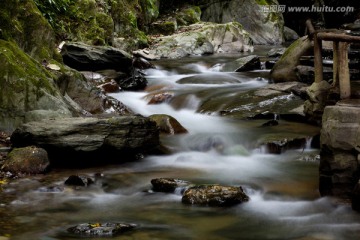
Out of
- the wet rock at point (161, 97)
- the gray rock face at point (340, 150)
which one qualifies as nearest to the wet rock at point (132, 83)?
the wet rock at point (161, 97)

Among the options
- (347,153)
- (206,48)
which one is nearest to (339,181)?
(347,153)

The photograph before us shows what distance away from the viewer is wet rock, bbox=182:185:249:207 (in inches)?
213

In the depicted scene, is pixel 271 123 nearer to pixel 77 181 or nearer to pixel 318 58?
pixel 318 58

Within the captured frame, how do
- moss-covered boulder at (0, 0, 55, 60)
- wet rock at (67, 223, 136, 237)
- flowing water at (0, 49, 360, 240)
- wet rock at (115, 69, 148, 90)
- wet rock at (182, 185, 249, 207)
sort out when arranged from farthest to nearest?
wet rock at (115, 69, 148, 90) → moss-covered boulder at (0, 0, 55, 60) → wet rock at (182, 185, 249, 207) → flowing water at (0, 49, 360, 240) → wet rock at (67, 223, 136, 237)

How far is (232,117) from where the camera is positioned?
10031mm

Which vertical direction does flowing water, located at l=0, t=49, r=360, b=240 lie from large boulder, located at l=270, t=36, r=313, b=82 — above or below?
below

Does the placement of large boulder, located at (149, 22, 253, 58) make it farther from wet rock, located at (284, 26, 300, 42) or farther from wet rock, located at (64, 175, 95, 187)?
wet rock, located at (64, 175, 95, 187)

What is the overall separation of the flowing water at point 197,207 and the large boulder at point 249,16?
19923mm

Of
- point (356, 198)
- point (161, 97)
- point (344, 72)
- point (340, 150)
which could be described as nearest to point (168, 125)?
point (161, 97)

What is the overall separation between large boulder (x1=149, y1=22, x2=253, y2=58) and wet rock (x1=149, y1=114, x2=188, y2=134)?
32.2 ft

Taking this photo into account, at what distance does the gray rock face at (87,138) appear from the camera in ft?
22.8

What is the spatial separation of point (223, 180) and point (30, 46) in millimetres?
5530

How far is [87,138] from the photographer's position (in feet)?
23.4

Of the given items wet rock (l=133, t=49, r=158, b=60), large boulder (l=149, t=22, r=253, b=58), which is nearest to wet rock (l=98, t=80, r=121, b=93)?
wet rock (l=133, t=49, r=158, b=60)
